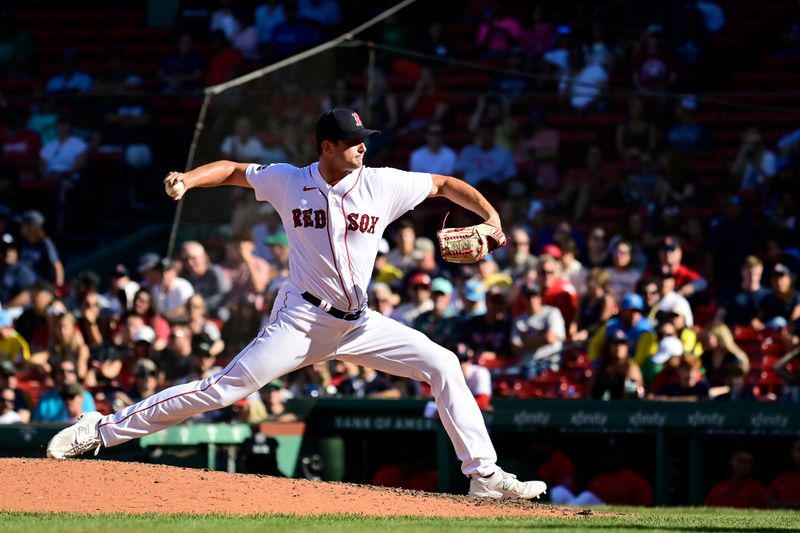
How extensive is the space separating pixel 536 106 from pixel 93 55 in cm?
740

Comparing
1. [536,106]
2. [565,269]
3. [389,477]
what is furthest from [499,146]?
[389,477]

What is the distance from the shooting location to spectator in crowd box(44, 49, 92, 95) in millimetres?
17797

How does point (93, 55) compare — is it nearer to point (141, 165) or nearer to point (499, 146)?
point (141, 165)

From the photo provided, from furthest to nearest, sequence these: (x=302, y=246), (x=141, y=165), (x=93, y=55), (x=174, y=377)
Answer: (x=93, y=55)
(x=141, y=165)
(x=174, y=377)
(x=302, y=246)

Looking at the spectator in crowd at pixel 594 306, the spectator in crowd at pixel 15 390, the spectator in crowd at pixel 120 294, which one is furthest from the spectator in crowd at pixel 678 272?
the spectator in crowd at pixel 15 390

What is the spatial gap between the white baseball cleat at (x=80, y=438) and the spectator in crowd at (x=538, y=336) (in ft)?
17.6

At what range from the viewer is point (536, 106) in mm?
13281

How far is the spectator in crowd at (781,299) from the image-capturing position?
38.4 feet

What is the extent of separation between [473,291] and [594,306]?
1.05m

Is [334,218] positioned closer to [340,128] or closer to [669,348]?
[340,128]

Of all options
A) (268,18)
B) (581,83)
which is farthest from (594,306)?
(268,18)

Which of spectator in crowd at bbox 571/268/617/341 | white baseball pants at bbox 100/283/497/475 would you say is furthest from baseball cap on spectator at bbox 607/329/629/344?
white baseball pants at bbox 100/283/497/475

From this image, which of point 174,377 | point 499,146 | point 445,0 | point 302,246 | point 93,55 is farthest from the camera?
point 93,55

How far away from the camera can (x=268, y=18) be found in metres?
17.4
